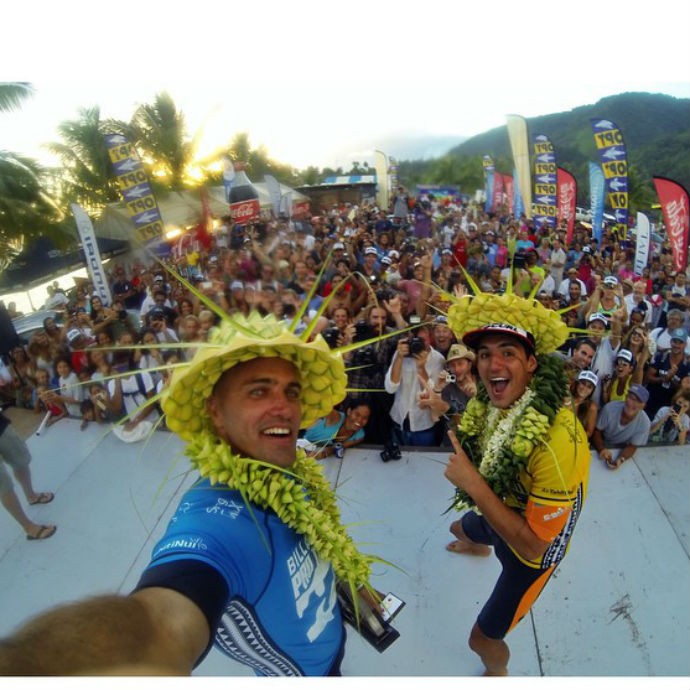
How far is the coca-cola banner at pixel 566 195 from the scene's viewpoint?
33.3ft

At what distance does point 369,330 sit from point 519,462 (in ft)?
7.23

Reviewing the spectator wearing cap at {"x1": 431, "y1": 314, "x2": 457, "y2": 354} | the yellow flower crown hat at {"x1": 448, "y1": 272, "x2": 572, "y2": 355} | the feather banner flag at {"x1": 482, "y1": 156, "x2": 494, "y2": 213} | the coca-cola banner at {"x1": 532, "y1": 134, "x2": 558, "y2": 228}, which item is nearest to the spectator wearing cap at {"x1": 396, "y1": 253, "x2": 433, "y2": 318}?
the spectator wearing cap at {"x1": 431, "y1": 314, "x2": 457, "y2": 354}

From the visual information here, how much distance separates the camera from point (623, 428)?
338 cm

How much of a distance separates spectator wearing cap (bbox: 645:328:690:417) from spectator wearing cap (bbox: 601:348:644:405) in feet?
1.20

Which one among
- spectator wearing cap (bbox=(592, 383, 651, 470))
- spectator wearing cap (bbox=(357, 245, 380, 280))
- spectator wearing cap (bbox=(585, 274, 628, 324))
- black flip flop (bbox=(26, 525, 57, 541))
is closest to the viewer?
black flip flop (bbox=(26, 525, 57, 541))

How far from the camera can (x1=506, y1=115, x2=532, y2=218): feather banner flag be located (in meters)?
8.37

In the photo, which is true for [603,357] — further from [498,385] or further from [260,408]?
[260,408]

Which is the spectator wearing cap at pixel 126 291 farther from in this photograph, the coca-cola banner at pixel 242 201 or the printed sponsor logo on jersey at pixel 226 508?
the printed sponsor logo on jersey at pixel 226 508

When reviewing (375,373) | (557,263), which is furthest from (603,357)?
(557,263)

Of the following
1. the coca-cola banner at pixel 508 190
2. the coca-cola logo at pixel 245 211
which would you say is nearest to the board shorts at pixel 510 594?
the coca-cola logo at pixel 245 211

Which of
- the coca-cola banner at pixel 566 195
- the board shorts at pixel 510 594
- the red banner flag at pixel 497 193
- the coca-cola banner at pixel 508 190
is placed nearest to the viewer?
the board shorts at pixel 510 594

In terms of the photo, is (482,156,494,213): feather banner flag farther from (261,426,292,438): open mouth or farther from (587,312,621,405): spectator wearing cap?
(261,426,292,438): open mouth

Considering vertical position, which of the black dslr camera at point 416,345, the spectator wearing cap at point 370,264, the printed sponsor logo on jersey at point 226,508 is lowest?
the black dslr camera at point 416,345

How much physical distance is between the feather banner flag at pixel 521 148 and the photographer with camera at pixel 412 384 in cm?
648
